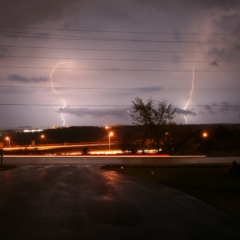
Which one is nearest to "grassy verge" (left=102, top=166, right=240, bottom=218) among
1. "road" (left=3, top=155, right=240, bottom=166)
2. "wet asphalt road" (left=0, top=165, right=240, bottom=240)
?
"wet asphalt road" (left=0, top=165, right=240, bottom=240)

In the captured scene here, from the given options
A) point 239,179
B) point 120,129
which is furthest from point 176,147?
point 120,129

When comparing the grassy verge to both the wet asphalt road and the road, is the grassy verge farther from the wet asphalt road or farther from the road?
the road

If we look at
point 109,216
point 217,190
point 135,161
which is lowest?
point 217,190

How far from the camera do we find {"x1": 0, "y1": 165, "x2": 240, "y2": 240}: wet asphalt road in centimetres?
810

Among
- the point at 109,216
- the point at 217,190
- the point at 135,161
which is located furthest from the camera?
the point at 135,161

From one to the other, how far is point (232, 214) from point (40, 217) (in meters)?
5.43

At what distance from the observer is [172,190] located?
1558 centimetres

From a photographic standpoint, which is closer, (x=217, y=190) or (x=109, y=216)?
(x=109, y=216)

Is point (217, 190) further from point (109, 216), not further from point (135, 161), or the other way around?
point (135, 161)

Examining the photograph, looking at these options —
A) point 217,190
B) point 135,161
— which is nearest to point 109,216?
point 217,190

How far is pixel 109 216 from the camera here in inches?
393

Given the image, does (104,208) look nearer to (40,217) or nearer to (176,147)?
(40,217)

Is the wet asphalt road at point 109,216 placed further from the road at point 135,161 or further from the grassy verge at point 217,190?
the road at point 135,161

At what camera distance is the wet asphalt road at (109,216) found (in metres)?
8.10
